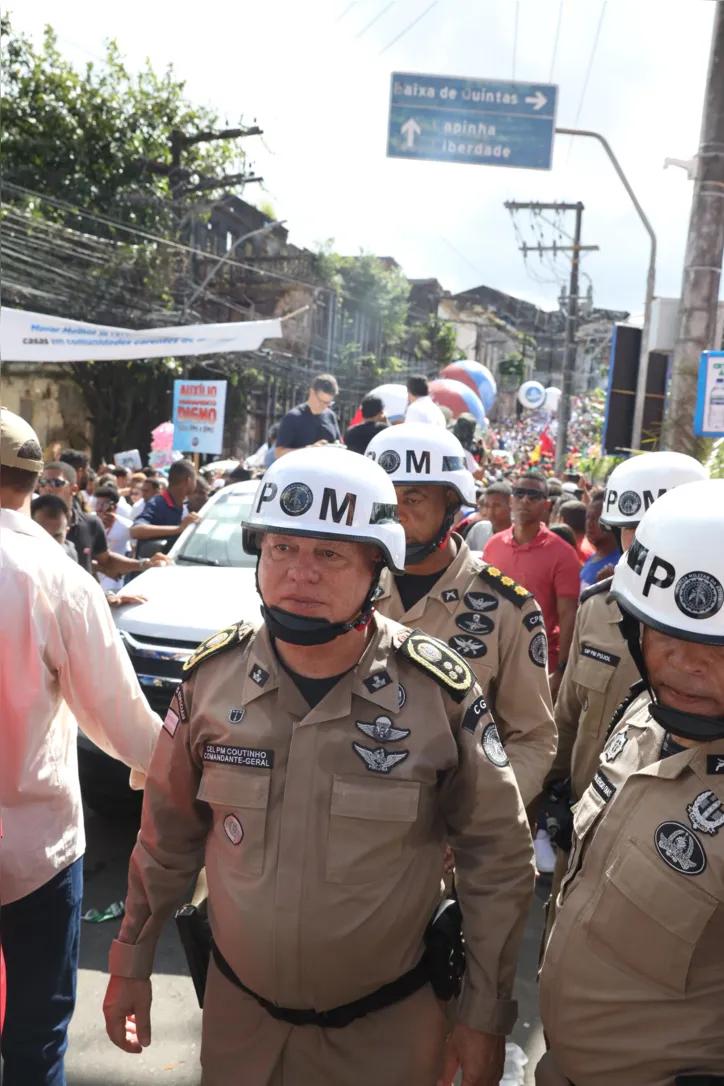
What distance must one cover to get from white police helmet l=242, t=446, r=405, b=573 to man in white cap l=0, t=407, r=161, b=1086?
57 cm

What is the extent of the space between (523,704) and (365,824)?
117 centimetres

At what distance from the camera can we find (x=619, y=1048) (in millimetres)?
1774

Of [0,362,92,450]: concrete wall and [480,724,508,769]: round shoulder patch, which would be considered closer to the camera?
[480,724,508,769]: round shoulder patch

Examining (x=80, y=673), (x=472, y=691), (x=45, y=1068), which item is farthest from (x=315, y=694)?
(x=45, y=1068)

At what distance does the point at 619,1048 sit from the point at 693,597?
2.80 feet

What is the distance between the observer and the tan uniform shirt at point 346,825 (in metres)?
2.06

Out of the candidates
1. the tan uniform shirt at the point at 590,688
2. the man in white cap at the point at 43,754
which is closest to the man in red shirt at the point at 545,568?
the tan uniform shirt at the point at 590,688

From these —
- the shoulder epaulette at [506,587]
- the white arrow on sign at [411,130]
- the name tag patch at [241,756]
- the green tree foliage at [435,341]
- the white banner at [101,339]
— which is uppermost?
the green tree foliage at [435,341]

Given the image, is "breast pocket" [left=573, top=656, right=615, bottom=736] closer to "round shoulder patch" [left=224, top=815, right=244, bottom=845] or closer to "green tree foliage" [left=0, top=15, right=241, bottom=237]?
"round shoulder patch" [left=224, top=815, right=244, bottom=845]

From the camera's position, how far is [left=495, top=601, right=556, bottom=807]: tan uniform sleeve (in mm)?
3014

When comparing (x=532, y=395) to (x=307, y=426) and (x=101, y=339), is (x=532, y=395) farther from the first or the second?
(x=307, y=426)

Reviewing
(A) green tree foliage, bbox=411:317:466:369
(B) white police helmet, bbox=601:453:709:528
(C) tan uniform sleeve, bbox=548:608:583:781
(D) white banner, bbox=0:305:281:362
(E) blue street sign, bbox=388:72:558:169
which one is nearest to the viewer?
(C) tan uniform sleeve, bbox=548:608:583:781

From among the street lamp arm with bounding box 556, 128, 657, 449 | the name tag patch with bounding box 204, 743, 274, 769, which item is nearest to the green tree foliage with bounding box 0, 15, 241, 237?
the street lamp arm with bounding box 556, 128, 657, 449

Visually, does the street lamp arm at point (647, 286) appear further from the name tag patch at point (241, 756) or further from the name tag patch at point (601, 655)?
the name tag patch at point (241, 756)
